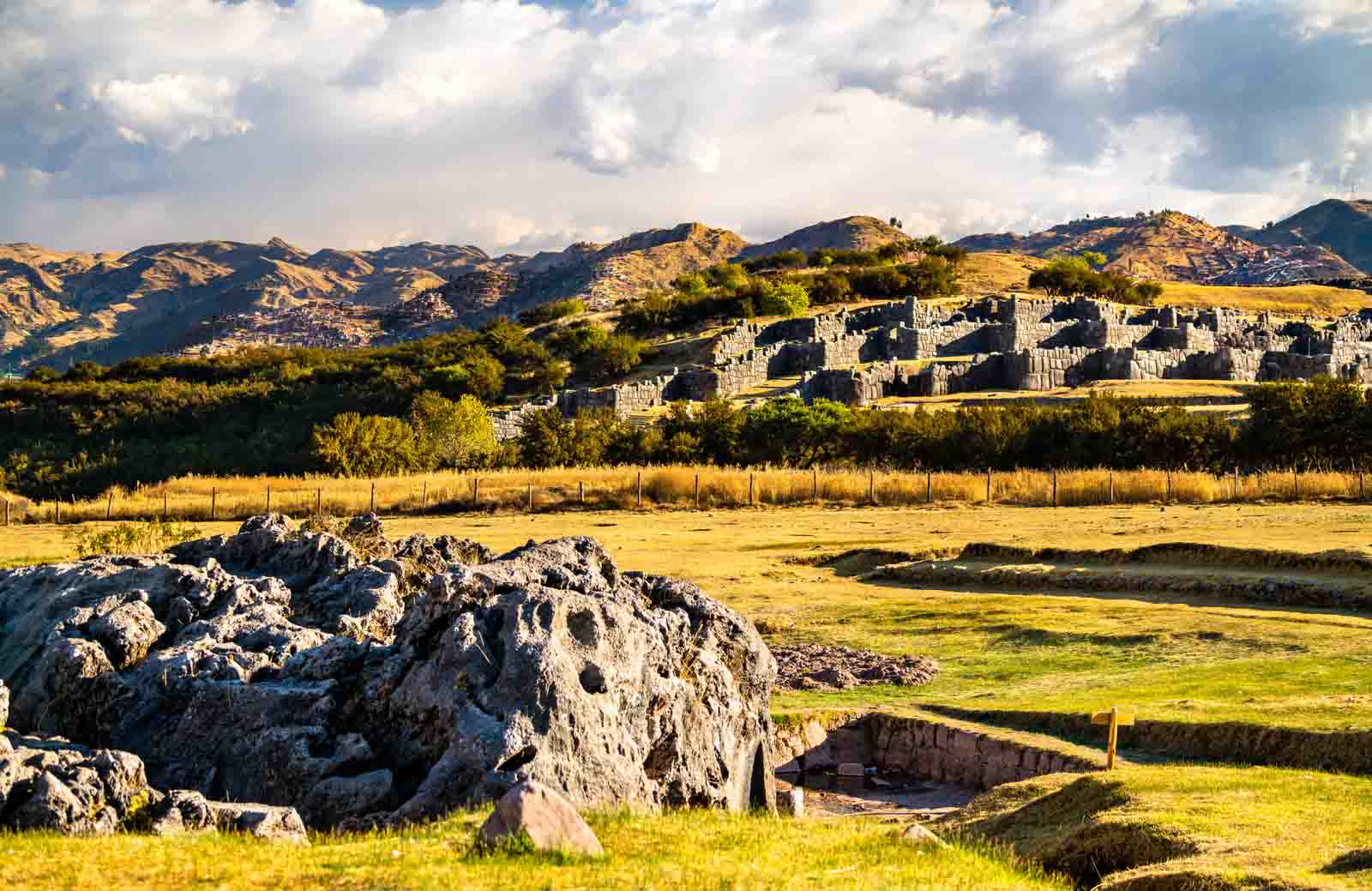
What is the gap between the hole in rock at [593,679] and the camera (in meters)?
9.45

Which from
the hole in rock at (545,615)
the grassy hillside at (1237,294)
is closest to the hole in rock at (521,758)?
the hole in rock at (545,615)

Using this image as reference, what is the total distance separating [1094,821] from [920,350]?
75490mm

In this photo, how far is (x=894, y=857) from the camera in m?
7.80

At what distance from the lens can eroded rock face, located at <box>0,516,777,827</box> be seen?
9.12m

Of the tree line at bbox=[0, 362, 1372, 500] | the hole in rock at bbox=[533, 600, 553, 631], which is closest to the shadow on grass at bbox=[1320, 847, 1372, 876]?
the hole in rock at bbox=[533, 600, 553, 631]

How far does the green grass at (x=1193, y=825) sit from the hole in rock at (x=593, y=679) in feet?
10.4

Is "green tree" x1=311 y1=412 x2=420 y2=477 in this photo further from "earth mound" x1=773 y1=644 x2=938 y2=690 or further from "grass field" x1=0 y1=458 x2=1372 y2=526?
"earth mound" x1=773 y1=644 x2=938 y2=690

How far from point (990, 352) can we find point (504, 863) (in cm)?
7864

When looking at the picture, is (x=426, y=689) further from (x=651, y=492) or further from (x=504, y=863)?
(x=651, y=492)

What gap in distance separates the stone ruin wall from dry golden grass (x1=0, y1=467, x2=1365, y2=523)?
73.8 feet

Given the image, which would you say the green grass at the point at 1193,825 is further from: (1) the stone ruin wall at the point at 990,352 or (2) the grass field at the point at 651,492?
(1) the stone ruin wall at the point at 990,352

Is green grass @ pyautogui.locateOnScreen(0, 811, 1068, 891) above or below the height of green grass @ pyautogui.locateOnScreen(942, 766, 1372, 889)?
above

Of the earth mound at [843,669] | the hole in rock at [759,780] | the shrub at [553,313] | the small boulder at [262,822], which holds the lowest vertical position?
the earth mound at [843,669]

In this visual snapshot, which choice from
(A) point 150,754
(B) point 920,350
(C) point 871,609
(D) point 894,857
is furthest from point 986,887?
(B) point 920,350
